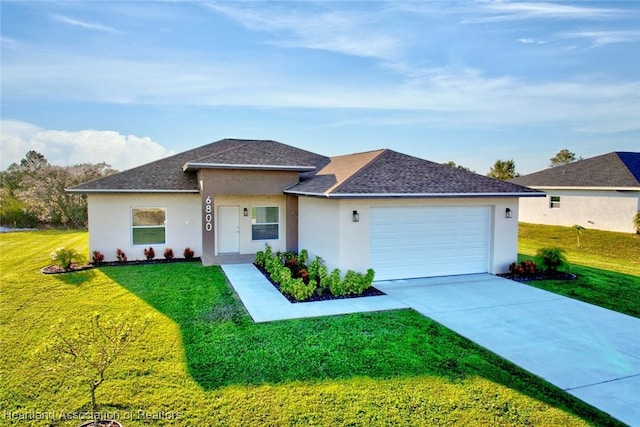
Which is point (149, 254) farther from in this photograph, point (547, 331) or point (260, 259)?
point (547, 331)

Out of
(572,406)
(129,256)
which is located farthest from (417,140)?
(572,406)

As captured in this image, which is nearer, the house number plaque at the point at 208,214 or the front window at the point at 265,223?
the house number plaque at the point at 208,214

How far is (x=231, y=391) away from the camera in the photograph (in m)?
5.55

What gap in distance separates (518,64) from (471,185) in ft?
23.0

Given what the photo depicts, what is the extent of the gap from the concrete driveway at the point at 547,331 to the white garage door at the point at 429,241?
501 millimetres

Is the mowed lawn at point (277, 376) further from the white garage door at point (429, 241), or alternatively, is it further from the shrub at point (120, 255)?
the shrub at point (120, 255)

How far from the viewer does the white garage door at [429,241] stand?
11.9m

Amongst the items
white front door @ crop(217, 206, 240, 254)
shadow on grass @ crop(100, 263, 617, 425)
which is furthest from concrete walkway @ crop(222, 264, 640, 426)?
white front door @ crop(217, 206, 240, 254)

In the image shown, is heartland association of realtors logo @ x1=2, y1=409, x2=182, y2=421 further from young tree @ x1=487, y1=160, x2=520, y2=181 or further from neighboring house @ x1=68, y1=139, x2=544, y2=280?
young tree @ x1=487, y1=160, x2=520, y2=181

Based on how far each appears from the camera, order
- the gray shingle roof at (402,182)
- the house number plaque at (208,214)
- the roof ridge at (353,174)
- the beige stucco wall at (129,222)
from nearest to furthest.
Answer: the roof ridge at (353,174)
the gray shingle roof at (402,182)
the house number plaque at (208,214)
the beige stucco wall at (129,222)

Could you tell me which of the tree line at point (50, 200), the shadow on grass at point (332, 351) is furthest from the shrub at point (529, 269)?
the tree line at point (50, 200)

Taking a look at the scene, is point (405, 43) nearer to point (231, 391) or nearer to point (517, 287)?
point (517, 287)

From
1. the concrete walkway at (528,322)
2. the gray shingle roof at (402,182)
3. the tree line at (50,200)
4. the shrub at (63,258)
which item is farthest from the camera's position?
the tree line at (50,200)

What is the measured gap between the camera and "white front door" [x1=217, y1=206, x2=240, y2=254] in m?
15.6
